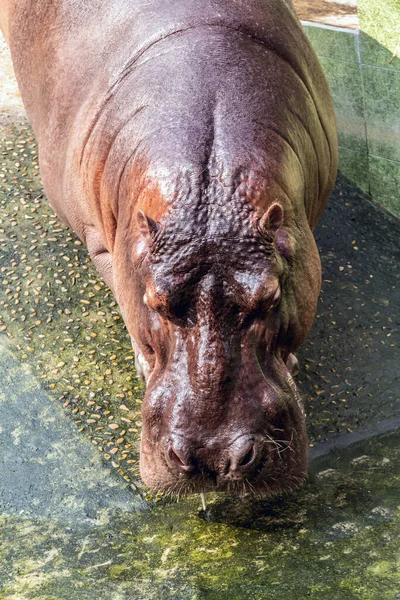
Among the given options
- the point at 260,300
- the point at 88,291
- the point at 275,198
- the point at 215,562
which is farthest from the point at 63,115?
the point at 215,562

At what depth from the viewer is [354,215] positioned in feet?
22.0

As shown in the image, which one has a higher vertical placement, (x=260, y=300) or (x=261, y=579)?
(x=260, y=300)

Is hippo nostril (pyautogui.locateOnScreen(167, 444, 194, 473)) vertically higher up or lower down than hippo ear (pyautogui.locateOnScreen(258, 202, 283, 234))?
lower down

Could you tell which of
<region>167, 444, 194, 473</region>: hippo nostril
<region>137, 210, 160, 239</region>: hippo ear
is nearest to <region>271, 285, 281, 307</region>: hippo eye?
<region>137, 210, 160, 239</region>: hippo ear

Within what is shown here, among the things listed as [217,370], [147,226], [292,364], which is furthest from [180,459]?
[292,364]

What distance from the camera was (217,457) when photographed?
11.5ft

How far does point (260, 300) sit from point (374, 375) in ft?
6.67

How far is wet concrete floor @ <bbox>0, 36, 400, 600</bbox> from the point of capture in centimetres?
382

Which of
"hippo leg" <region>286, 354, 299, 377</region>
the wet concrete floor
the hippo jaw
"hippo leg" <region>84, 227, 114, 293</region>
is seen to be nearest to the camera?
the hippo jaw

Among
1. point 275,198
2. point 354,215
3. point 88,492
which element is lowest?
point 354,215

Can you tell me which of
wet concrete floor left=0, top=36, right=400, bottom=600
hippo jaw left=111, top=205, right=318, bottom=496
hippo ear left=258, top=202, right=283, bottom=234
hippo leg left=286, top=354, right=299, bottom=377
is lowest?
wet concrete floor left=0, top=36, right=400, bottom=600

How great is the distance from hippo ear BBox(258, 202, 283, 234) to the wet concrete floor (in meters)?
1.38

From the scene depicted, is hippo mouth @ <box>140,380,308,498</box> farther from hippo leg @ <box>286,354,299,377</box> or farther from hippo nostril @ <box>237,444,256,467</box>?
hippo leg @ <box>286,354,299,377</box>

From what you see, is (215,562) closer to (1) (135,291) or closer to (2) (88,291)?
(1) (135,291)
